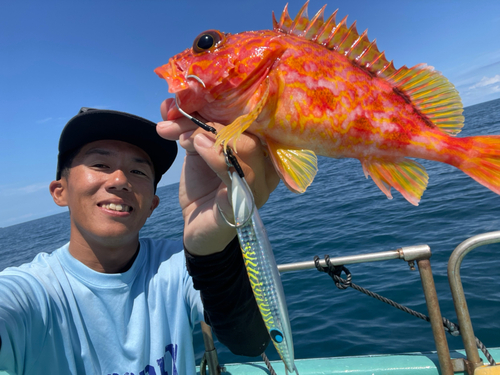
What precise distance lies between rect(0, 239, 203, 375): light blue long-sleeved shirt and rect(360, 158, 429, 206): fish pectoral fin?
2.04m

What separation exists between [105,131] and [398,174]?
8.45ft

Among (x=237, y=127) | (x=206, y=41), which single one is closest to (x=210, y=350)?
(x=237, y=127)

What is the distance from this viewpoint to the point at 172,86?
1599mm

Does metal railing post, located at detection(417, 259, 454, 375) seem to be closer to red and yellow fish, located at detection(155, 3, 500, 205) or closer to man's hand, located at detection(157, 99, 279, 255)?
red and yellow fish, located at detection(155, 3, 500, 205)

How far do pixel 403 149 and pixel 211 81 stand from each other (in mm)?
1180

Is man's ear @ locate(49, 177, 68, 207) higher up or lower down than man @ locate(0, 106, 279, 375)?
higher up

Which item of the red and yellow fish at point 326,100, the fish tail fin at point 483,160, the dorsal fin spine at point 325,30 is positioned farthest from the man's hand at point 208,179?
the fish tail fin at point 483,160

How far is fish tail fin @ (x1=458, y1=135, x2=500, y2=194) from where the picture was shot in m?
1.55

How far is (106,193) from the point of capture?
8.78 ft

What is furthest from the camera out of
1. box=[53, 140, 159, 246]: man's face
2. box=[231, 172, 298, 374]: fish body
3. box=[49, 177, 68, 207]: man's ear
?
box=[49, 177, 68, 207]: man's ear

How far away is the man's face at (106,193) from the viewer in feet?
8.71

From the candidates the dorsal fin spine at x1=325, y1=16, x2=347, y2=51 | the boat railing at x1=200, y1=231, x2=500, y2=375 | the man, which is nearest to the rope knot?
the boat railing at x1=200, y1=231, x2=500, y2=375

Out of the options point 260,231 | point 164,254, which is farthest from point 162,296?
point 260,231

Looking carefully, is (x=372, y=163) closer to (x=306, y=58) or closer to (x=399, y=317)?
(x=306, y=58)
